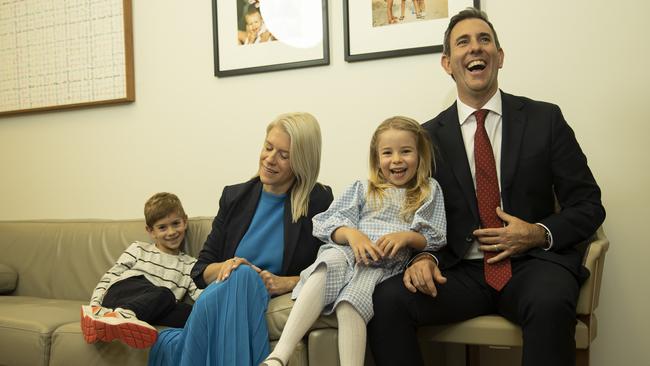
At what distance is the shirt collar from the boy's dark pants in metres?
1.27

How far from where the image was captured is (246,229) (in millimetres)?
2232

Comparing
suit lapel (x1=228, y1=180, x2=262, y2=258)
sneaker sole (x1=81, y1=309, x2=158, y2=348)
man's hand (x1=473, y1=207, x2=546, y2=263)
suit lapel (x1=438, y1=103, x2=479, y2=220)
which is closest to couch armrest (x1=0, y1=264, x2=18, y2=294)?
sneaker sole (x1=81, y1=309, x2=158, y2=348)

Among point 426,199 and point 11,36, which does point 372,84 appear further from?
point 11,36

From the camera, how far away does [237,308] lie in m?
1.83

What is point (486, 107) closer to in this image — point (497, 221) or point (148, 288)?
point (497, 221)

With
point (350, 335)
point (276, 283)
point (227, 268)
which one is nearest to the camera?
point (350, 335)

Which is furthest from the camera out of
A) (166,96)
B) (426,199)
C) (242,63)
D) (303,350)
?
(166,96)

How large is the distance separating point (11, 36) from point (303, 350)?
2.79 m

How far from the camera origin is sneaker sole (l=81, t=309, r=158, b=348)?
73.4 inches

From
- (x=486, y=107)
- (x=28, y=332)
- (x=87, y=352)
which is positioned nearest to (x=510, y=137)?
(x=486, y=107)

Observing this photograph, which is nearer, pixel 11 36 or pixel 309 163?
pixel 309 163

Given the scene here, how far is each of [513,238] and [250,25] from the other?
1660 millimetres

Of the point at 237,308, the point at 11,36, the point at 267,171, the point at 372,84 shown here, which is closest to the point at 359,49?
the point at 372,84

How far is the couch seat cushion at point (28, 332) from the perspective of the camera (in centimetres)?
209
